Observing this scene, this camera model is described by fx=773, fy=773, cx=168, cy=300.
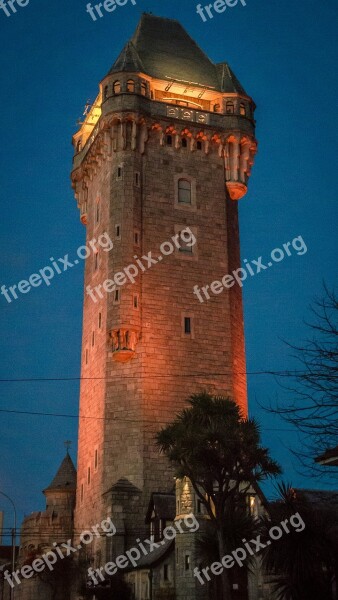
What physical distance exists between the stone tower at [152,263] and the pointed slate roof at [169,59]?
0.15 m

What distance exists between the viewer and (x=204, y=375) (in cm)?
4916

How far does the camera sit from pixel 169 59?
191 feet

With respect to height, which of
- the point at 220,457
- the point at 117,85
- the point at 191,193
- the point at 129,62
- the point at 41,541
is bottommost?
the point at 41,541

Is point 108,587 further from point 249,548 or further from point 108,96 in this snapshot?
point 108,96

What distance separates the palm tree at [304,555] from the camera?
82.4 ft

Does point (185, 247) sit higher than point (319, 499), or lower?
higher

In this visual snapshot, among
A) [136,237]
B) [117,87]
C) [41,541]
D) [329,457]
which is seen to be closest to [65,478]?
[41,541]

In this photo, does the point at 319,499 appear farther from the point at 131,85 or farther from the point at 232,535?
the point at 131,85

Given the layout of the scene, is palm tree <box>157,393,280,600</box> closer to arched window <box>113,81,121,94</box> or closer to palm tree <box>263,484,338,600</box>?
palm tree <box>263,484,338,600</box>

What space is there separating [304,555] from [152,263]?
28.2 m

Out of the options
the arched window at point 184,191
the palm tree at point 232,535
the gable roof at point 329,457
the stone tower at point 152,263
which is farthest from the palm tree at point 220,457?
the arched window at point 184,191

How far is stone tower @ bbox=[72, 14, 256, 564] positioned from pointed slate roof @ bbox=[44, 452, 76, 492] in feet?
21.9

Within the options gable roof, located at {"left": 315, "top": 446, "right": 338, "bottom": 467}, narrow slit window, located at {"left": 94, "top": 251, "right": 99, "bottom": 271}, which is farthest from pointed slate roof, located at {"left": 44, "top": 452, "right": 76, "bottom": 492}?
gable roof, located at {"left": 315, "top": 446, "right": 338, "bottom": 467}

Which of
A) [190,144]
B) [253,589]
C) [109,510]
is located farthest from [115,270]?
[253,589]
